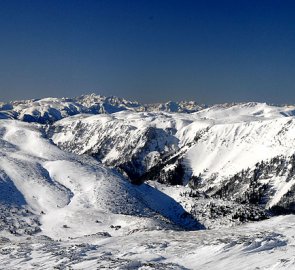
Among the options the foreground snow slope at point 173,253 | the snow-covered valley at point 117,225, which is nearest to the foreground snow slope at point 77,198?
the snow-covered valley at point 117,225

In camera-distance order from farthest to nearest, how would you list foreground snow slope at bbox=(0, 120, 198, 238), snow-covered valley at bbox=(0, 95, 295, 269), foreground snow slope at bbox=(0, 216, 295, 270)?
1. foreground snow slope at bbox=(0, 120, 198, 238)
2. snow-covered valley at bbox=(0, 95, 295, 269)
3. foreground snow slope at bbox=(0, 216, 295, 270)

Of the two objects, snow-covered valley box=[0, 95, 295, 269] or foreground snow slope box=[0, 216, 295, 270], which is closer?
foreground snow slope box=[0, 216, 295, 270]

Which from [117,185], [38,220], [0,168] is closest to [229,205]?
[117,185]

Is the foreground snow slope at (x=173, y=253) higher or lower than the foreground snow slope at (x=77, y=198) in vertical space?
lower

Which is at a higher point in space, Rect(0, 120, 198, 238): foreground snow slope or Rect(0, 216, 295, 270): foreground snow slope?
Rect(0, 120, 198, 238): foreground snow slope

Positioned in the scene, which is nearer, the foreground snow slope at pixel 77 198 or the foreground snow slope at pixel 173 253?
the foreground snow slope at pixel 173 253

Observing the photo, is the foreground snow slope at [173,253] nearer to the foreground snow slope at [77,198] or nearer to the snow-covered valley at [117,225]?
the snow-covered valley at [117,225]

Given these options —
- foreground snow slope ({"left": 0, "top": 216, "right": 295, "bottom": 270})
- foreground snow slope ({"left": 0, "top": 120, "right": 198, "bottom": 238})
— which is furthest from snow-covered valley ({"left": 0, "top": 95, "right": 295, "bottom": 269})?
foreground snow slope ({"left": 0, "top": 120, "right": 198, "bottom": 238})

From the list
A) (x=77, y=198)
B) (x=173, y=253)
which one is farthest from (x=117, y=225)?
(x=173, y=253)

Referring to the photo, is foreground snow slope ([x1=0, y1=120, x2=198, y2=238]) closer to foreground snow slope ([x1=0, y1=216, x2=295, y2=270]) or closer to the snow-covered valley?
the snow-covered valley

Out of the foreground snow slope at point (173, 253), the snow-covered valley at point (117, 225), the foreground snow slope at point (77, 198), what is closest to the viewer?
the foreground snow slope at point (173, 253)
